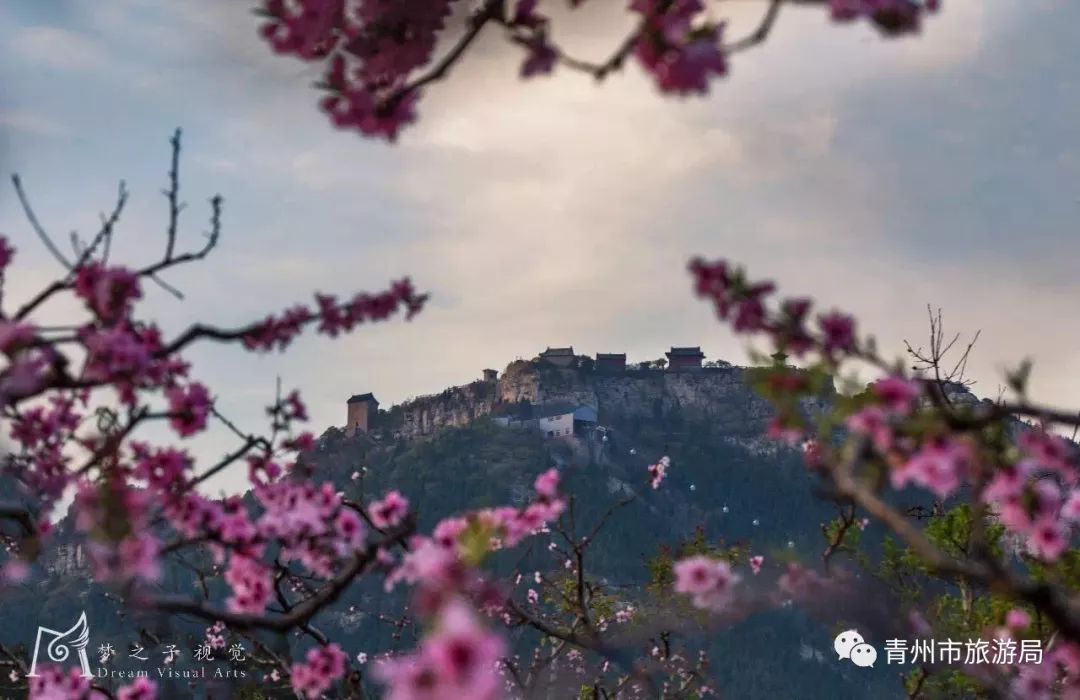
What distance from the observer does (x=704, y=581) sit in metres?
3.79

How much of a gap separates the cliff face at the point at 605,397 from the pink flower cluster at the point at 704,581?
110642mm

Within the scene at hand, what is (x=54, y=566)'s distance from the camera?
360 ft

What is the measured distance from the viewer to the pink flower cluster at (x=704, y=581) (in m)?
3.79

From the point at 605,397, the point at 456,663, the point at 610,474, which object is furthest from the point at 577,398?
the point at 456,663

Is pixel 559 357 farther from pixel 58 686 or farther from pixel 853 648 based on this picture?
pixel 58 686

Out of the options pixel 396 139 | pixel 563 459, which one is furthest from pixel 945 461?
pixel 563 459

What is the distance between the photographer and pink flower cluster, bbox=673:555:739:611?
3785 mm

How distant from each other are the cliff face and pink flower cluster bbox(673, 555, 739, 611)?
111 metres

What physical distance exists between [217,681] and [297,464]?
622 inches

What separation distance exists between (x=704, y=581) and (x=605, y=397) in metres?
115

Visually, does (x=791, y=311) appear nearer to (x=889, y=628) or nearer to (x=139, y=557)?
(x=139, y=557)

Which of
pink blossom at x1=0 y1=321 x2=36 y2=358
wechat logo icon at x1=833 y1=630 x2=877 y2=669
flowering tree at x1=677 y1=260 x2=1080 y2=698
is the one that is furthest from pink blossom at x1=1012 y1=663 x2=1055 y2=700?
wechat logo icon at x1=833 y1=630 x2=877 y2=669

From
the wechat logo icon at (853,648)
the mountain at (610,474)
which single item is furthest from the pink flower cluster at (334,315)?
the mountain at (610,474)

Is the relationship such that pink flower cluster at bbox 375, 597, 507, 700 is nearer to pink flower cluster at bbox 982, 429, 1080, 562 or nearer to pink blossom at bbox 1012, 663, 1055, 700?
pink flower cluster at bbox 982, 429, 1080, 562
